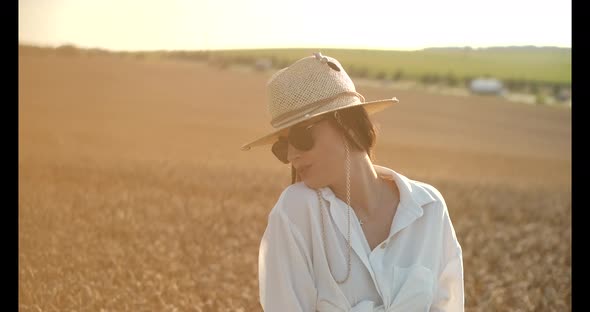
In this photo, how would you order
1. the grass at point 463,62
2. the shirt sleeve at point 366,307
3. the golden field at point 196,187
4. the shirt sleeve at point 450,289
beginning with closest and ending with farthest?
the shirt sleeve at point 366,307, the shirt sleeve at point 450,289, the golden field at point 196,187, the grass at point 463,62

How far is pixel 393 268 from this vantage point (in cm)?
272

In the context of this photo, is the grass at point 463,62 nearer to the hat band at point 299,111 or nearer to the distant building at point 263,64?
the distant building at point 263,64

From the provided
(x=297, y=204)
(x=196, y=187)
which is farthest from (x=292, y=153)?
(x=196, y=187)

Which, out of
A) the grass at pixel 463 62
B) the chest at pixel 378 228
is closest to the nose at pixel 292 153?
the chest at pixel 378 228

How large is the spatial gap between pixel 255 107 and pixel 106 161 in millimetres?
9225

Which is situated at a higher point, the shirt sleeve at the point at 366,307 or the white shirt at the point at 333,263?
the white shirt at the point at 333,263

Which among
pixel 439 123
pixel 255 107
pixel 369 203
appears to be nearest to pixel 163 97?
pixel 255 107

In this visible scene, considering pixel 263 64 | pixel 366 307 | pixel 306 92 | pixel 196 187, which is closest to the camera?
pixel 366 307

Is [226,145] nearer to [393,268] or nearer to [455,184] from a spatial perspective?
[455,184]

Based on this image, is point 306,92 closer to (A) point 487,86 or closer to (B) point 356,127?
(B) point 356,127

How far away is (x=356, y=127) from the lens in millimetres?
2822

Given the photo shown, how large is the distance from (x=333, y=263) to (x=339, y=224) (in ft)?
0.40

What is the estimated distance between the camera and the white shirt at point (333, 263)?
2.67 metres

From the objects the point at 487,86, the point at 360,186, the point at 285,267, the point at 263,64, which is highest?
the point at 263,64
